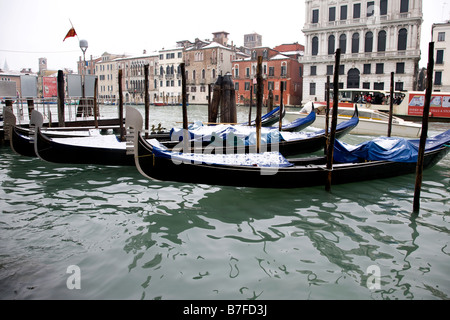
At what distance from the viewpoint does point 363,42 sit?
26.7 metres

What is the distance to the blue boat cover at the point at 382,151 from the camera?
20.1 ft

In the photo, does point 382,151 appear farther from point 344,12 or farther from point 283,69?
point 283,69

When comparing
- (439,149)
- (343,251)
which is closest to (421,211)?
(343,251)

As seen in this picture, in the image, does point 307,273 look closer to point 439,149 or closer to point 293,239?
point 293,239

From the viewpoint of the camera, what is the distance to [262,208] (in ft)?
15.5

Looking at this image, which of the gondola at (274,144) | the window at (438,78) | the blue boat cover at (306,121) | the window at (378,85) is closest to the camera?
the gondola at (274,144)

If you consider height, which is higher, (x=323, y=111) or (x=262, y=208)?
(x=323, y=111)

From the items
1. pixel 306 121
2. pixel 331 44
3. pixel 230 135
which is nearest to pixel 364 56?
pixel 331 44

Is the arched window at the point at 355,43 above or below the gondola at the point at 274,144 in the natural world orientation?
above

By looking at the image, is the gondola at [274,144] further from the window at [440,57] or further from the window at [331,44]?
the window at [331,44]

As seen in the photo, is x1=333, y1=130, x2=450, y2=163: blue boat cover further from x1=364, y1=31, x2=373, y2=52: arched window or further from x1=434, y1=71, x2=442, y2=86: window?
x1=364, y1=31, x2=373, y2=52: arched window

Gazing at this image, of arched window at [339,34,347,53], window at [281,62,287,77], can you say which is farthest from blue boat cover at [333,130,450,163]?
window at [281,62,287,77]

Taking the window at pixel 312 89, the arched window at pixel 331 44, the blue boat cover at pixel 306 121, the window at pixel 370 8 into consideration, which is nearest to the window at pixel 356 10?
the window at pixel 370 8
